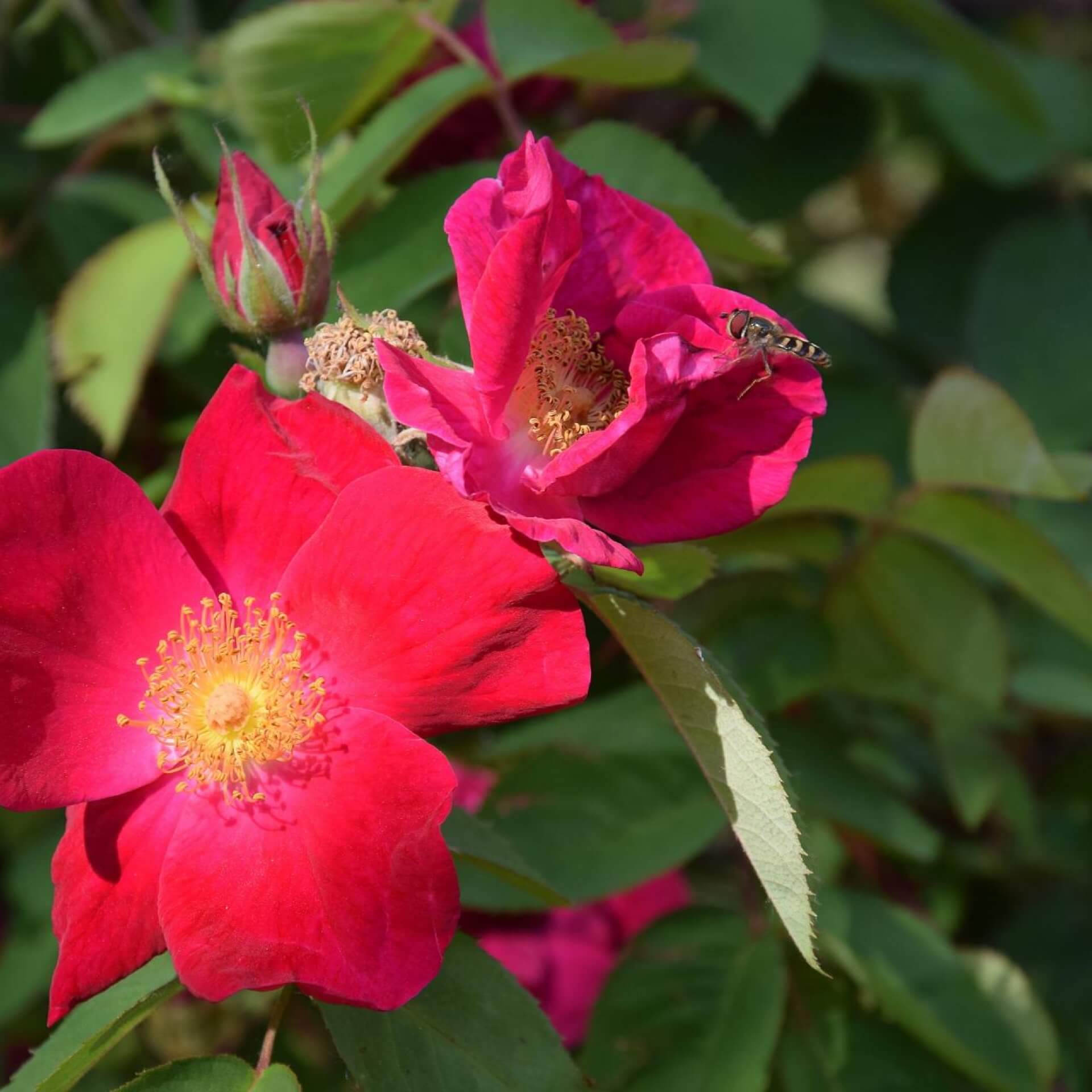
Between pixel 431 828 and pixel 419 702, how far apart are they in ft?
0.42

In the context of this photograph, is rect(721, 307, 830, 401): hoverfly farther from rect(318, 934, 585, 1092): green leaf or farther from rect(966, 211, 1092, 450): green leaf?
rect(966, 211, 1092, 450): green leaf

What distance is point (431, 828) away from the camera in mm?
1036

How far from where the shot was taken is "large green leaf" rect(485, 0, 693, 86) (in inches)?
63.7

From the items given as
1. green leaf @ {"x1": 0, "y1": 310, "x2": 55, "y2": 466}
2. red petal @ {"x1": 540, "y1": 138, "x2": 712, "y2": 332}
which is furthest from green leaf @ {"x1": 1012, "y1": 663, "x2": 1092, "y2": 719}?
green leaf @ {"x1": 0, "y1": 310, "x2": 55, "y2": 466}

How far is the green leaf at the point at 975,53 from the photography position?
2.00m

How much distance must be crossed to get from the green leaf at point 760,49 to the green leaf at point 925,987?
1.10 metres

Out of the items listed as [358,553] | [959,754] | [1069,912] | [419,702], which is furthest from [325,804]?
[1069,912]

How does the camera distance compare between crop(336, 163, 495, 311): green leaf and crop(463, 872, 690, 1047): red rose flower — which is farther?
crop(463, 872, 690, 1047): red rose flower

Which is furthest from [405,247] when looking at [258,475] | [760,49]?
[760,49]

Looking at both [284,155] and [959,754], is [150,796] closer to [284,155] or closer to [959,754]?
[284,155]

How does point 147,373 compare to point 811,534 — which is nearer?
point 811,534

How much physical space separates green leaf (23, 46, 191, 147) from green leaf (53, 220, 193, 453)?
176mm

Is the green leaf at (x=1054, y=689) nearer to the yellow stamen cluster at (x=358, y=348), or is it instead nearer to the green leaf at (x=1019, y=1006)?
the green leaf at (x=1019, y=1006)

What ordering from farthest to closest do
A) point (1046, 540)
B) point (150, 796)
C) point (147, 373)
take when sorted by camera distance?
1. point (147, 373)
2. point (1046, 540)
3. point (150, 796)
